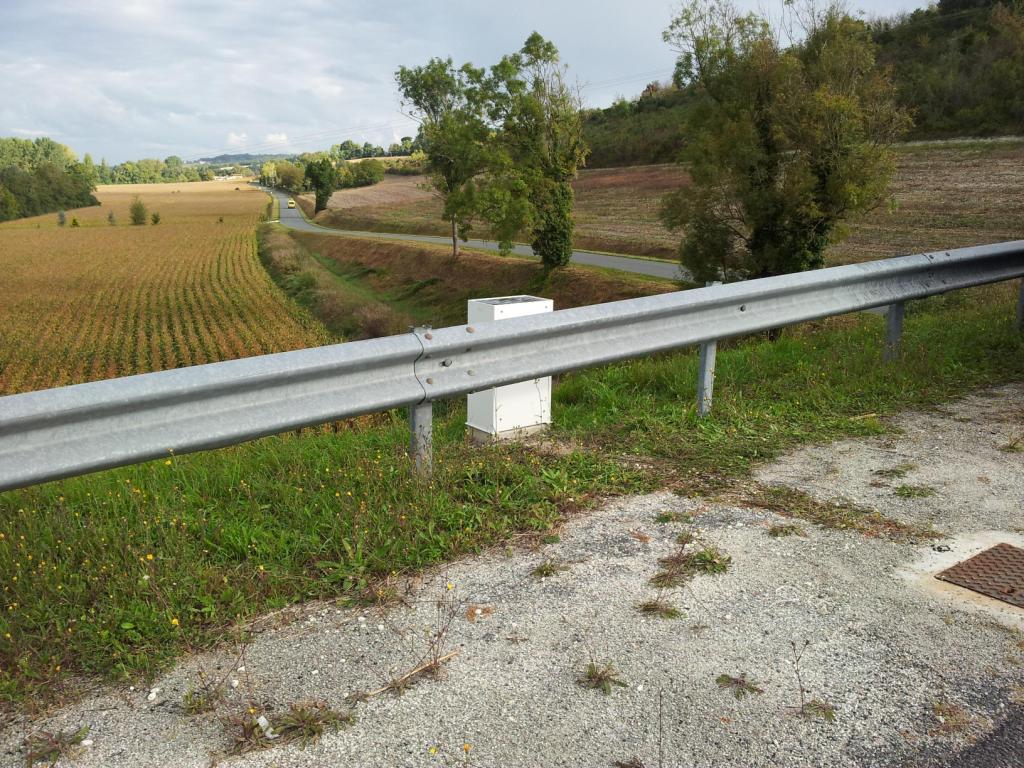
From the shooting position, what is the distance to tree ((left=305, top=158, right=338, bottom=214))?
122 meters

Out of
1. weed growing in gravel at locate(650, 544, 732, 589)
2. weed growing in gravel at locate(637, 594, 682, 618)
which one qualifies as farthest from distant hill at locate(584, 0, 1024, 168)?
weed growing in gravel at locate(637, 594, 682, 618)

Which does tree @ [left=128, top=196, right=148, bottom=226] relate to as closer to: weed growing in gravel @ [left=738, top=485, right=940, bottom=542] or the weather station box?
the weather station box

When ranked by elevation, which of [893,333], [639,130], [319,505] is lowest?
[319,505]

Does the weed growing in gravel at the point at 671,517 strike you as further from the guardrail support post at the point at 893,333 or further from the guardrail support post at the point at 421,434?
the guardrail support post at the point at 893,333

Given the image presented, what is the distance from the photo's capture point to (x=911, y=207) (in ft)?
117

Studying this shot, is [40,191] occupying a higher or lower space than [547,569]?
lower

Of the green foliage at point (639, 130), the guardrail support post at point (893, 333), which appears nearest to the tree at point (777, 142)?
the guardrail support post at point (893, 333)

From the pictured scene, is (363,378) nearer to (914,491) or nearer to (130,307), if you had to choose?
(914,491)

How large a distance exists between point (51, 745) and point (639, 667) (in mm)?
1735

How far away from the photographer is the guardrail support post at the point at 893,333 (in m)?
6.54

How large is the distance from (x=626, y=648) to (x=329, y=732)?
997 millimetres

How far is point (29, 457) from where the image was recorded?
3.19 metres

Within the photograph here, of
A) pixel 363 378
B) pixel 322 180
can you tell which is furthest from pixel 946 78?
pixel 322 180

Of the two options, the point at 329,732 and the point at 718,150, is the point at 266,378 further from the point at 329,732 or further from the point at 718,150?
the point at 718,150
